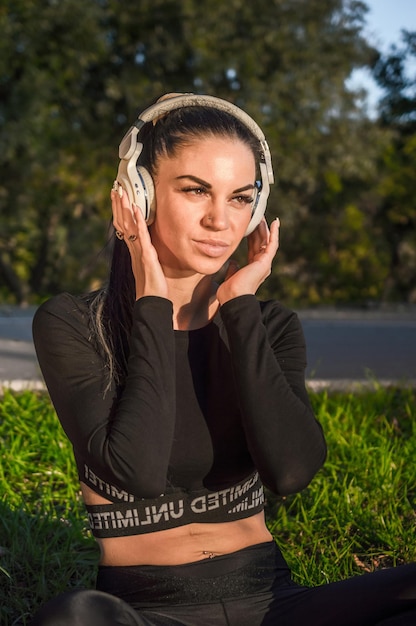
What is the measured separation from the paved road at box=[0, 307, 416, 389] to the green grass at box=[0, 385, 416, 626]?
0.80 m

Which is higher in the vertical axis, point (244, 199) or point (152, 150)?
point (152, 150)

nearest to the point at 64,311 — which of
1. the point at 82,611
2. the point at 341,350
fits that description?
the point at 82,611

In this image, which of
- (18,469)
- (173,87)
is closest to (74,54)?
(173,87)

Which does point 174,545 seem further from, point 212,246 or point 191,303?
point 212,246

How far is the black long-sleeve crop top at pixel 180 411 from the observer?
8.13 ft

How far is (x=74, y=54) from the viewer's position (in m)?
19.0

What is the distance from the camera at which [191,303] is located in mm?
2873

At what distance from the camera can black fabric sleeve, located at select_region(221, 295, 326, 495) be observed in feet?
8.29

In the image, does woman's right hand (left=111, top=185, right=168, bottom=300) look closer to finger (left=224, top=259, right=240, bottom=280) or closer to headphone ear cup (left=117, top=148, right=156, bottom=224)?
headphone ear cup (left=117, top=148, right=156, bottom=224)

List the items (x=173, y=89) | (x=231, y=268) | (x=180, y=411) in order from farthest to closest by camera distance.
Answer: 1. (x=173, y=89)
2. (x=231, y=268)
3. (x=180, y=411)

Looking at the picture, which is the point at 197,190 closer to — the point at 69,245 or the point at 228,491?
the point at 228,491

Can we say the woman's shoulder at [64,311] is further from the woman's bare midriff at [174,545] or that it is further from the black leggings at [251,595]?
the black leggings at [251,595]

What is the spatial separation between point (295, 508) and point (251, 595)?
7.34 ft

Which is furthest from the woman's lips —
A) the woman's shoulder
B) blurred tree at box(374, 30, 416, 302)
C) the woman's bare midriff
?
blurred tree at box(374, 30, 416, 302)
